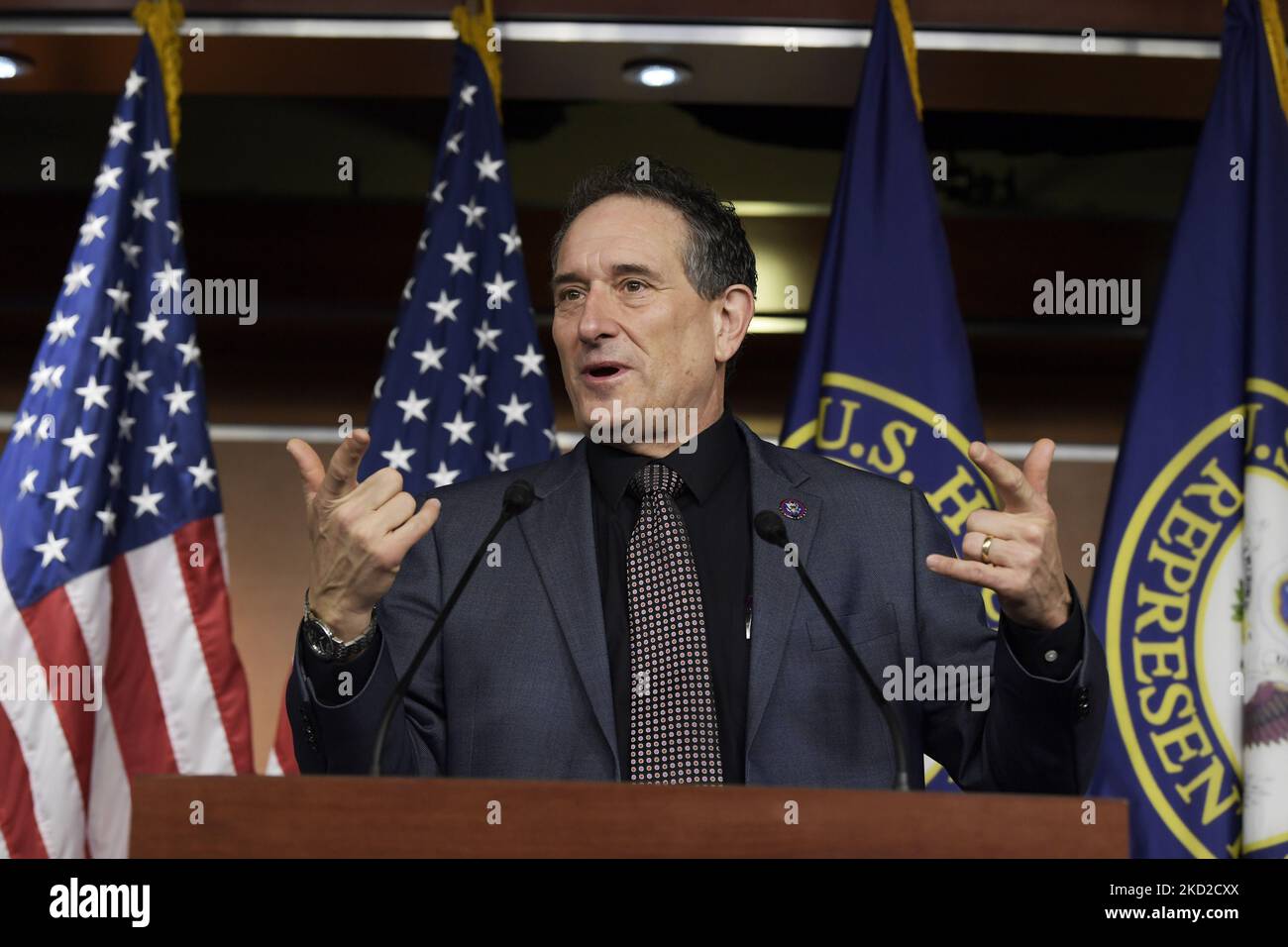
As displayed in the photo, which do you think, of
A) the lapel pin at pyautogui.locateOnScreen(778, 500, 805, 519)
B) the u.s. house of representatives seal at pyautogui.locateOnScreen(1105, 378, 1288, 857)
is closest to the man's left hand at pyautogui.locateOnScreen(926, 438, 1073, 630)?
the lapel pin at pyautogui.locateOnScreen(778, 500, 805, 519)

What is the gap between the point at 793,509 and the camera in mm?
2309

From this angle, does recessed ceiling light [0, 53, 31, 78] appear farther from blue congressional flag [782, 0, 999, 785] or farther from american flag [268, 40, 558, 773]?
blue congressional flag [782, 0, 999, 785]

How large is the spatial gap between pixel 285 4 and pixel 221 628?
164 centimetres

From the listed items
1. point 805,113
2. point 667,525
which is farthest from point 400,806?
point 805,113

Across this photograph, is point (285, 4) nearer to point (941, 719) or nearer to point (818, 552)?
point (818, 552)

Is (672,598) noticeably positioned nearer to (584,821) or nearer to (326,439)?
(584,821)

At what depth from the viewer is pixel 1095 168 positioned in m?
4.34

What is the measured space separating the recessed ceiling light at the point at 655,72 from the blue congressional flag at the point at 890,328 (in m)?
0.51

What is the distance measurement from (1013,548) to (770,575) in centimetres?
52

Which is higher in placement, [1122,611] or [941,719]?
[1122,611]

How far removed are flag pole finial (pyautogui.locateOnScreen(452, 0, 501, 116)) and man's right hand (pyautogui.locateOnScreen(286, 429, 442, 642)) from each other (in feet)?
7.17
